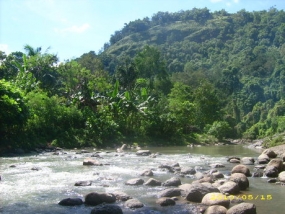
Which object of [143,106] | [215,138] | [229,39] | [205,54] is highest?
[229,39]

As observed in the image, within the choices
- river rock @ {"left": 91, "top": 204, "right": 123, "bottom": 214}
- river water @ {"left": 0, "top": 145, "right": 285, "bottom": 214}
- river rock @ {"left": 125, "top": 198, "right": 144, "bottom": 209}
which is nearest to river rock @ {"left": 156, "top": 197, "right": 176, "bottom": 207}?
river water @ {"left": 0, "top": 145, "right": 285, "bottom": 214}

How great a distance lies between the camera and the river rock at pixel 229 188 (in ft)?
34.4

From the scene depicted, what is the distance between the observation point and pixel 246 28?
5251 inches

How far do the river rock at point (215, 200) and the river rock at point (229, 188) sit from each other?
1385 millimetres

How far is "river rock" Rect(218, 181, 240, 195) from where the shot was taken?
1049cm

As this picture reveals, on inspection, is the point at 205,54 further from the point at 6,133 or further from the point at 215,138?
the point at 6,133

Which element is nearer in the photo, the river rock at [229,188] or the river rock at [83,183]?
the river rock at [229,188]

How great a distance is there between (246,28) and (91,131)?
380 ft

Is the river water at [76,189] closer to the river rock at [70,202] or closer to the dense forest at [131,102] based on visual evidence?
the river rock at [70,202]

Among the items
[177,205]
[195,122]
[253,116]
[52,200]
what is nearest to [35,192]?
[52,200]

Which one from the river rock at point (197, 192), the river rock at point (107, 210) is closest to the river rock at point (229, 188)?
the river rock at point (197, 192)

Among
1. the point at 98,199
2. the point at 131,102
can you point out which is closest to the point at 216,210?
the point at 98,199

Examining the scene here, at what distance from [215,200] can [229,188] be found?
72.5 inches

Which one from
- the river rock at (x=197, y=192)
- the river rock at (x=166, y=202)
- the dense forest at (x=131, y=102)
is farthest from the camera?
the dense forest at (x=131, y=102)
